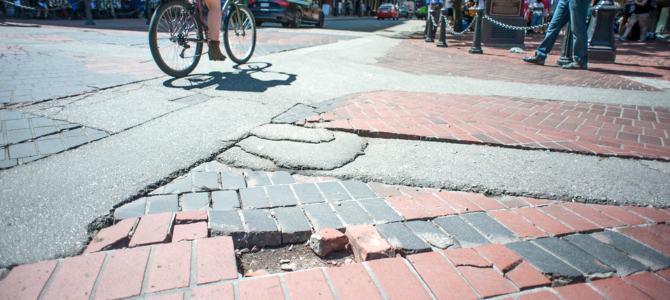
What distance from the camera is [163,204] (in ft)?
Result: 6.03

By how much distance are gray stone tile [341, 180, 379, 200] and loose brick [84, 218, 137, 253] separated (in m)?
1.03

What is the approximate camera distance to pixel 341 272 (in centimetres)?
144

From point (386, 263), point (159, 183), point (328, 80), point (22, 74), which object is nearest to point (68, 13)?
point (22, 74)

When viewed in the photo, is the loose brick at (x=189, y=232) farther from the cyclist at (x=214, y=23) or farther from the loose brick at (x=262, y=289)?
the cyclist at (x=214, y=23)

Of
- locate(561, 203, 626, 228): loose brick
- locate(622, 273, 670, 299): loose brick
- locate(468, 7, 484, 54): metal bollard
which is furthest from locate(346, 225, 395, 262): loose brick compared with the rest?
locate(468, 7, 484, 54): metal bollard

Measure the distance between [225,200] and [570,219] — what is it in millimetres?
1687

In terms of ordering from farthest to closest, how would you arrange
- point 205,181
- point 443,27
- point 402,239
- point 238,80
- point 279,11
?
point 279,11, point 443,27, point 238,80, point 205,181, point 402,239

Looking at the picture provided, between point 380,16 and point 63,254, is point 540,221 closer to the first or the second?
point 63,254

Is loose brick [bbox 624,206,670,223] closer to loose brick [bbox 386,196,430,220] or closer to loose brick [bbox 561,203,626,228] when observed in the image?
loose brick [bbox 561,203,626,228]

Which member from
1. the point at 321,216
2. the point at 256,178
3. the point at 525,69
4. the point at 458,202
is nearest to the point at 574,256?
the point at 458,202

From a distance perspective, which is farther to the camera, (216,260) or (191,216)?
(191,216)

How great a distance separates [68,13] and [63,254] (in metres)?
21.5

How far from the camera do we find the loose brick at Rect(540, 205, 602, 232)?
183 cm

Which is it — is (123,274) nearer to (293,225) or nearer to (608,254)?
(293,225)
